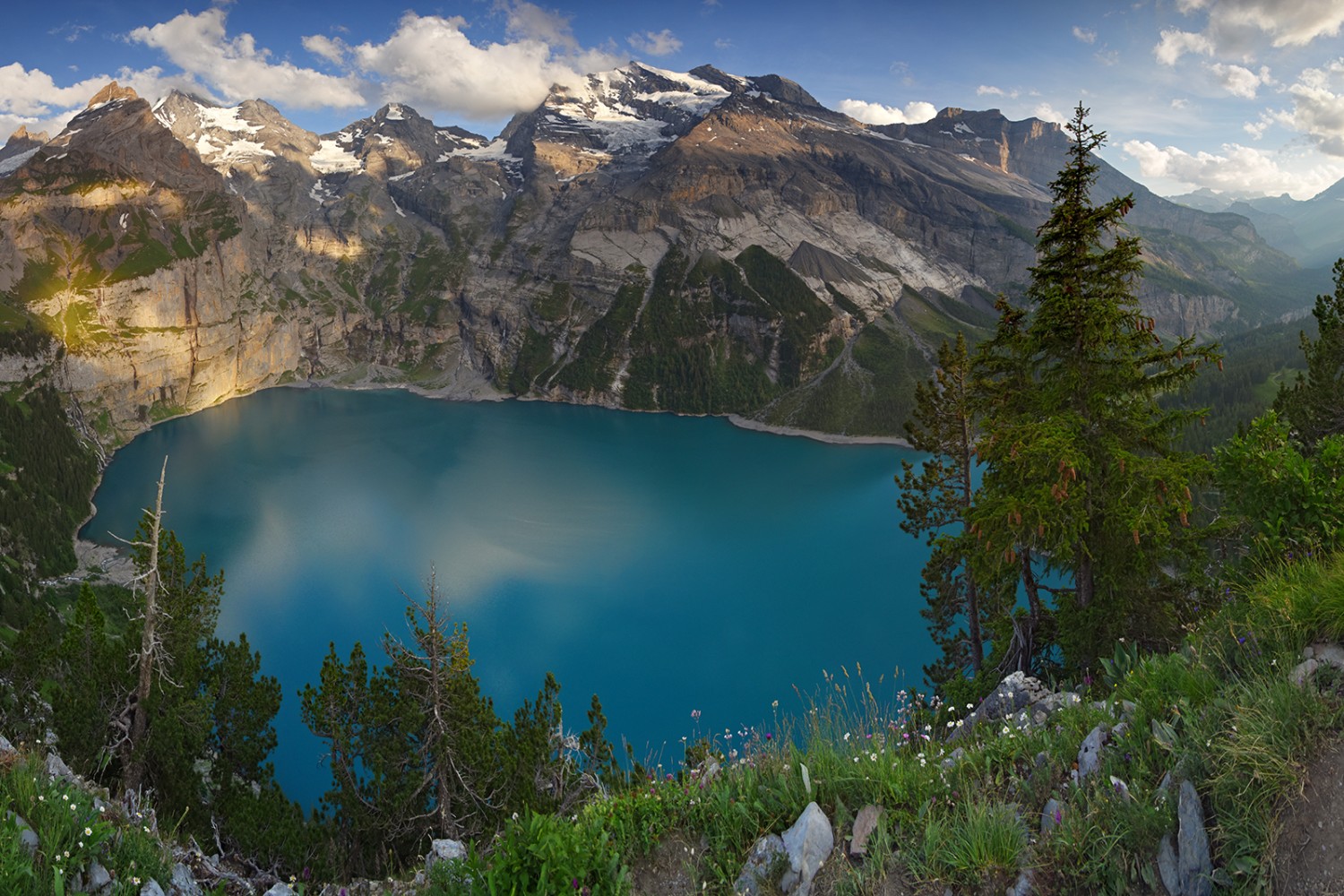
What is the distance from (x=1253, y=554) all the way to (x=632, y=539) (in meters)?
67.6

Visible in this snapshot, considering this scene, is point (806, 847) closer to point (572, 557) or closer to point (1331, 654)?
point (1331, 654)

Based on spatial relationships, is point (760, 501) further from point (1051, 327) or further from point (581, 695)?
point (1051, 327)

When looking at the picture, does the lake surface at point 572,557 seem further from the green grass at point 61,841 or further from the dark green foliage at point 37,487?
the green grass at point 61,841

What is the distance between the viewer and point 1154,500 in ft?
37.4

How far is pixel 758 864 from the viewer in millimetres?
5527

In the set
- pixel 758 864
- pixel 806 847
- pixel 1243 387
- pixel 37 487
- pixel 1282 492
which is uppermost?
pixel 1243 387

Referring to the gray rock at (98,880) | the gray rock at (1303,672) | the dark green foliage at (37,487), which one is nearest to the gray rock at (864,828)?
the gray rock at (1303,672)

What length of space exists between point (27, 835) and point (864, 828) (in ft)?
26.0

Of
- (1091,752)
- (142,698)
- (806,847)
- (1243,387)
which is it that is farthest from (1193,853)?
(1243,387)

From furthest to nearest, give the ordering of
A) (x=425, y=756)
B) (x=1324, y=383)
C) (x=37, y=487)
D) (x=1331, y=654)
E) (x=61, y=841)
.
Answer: (x=37, y=487) → (x=1324, y=383) → (x=425, y=756) → (x=61, y=841) → (x=1331, y=654)

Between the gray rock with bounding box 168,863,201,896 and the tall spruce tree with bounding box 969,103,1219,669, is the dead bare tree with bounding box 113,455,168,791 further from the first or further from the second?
the tall spruce tree with bounding box 969,103,1219,669

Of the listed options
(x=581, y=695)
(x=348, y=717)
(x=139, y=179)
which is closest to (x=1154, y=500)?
(x=348, y=717)

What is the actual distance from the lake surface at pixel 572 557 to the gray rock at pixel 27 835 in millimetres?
7926

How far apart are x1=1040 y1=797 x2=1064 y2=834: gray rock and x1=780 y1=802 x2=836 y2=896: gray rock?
161 cm
